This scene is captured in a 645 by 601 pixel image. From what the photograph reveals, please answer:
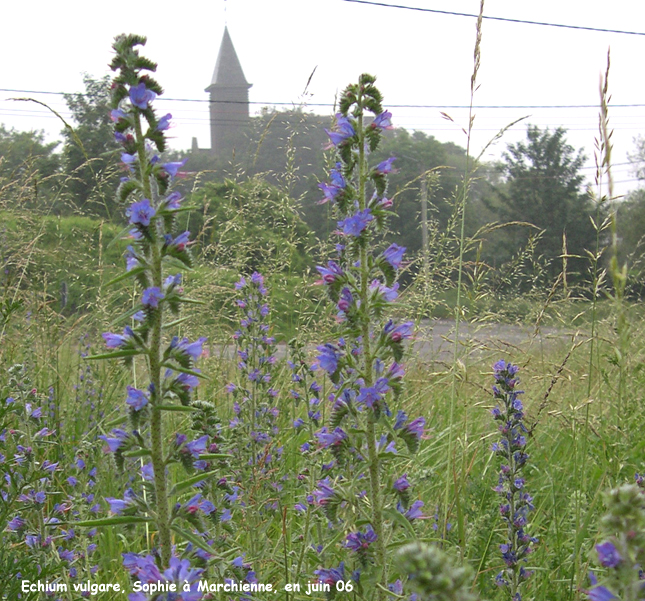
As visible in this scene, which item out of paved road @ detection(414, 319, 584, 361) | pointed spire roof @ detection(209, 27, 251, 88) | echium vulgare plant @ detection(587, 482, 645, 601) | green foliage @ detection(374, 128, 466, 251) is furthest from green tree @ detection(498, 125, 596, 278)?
pointed spire roof @ detection(209, 27, 251, 88)

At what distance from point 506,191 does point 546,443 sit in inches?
1142

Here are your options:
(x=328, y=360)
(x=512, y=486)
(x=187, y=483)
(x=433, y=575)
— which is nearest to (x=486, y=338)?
(x=512, y=486)

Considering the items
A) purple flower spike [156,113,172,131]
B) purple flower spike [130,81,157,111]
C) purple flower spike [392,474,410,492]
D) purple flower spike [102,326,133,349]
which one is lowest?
purple flower spike [392,474,410,492]

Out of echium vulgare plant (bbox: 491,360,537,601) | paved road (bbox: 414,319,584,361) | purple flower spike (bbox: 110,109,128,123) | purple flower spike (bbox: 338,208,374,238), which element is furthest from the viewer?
paved road (bbox: 414,319,584,361)

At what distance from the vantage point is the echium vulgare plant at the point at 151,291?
146 centimetres

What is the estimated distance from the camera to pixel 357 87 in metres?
1.97

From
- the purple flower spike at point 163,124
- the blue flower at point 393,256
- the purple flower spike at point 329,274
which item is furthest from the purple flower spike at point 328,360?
the purple flower spike at point 163,124

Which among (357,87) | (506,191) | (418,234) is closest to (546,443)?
(357,87)

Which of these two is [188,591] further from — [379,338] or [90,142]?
[90,142]

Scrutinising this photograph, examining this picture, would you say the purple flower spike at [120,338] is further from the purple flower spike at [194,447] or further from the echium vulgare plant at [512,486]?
the echium vulgare plant at [512,486]

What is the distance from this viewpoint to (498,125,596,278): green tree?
2612cm

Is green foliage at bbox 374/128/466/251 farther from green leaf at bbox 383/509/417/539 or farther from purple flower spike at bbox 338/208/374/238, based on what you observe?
green leaf at bbox 383/509/417/539

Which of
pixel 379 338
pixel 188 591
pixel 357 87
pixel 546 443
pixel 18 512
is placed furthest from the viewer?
pixel 546 443

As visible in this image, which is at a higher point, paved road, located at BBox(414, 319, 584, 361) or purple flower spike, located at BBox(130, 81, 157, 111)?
purple flower spike, located at BBox(130, 81, 157, 111)
